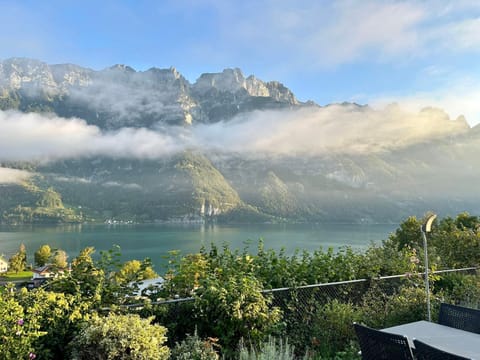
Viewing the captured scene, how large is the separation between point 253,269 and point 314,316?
1106 mm

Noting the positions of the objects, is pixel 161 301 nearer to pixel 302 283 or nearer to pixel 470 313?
pixel 302 283

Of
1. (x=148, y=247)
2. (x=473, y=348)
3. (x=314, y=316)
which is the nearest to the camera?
(x=473, y=348)

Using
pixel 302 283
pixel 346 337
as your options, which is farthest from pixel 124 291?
pixel 346 337

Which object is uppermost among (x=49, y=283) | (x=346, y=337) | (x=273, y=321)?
(x=49, y=283)

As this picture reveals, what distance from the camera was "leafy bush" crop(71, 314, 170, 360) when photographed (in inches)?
126

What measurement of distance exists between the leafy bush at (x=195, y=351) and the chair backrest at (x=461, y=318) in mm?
2592

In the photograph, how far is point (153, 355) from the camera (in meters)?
3.32

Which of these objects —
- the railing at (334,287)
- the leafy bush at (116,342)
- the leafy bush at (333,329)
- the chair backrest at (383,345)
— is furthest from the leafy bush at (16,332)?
the leafy bush at (333,329)

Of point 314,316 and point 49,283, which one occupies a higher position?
point 49,283

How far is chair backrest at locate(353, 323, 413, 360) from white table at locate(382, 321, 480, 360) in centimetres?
64

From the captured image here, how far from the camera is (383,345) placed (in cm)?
269

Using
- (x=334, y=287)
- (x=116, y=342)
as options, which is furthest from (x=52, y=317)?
(x=334, y=287)

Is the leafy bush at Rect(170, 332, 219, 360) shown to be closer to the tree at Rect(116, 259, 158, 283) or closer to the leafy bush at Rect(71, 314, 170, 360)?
the leafy bush at Rect(71, 314, 170, 360)

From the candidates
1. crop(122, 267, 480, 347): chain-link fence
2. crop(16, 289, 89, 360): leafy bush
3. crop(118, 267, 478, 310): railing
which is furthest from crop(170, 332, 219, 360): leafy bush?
crop(16, 289, 89, 360): leafy bush
